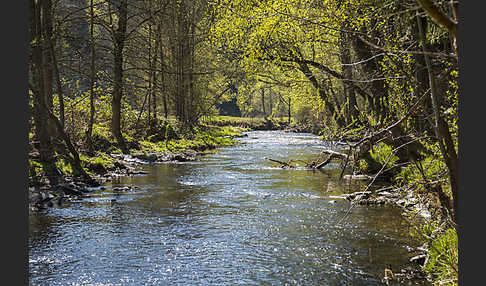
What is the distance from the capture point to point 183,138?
3153 centimetres

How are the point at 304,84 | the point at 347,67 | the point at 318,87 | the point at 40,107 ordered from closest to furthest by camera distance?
the point at 40,107, the point at 347,67, the point at 318,87, the point at 304,84

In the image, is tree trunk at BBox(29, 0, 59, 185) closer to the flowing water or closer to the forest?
the forest

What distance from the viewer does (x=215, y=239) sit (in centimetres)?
945

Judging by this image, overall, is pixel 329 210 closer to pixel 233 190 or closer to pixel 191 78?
pixel 233 190

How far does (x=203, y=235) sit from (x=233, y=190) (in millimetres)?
5268

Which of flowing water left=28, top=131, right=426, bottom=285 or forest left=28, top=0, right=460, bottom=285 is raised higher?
forest left=28, top=0, right=460, bottom=285

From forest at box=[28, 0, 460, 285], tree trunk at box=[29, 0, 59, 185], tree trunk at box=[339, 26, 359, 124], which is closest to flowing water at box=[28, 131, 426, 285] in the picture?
forest at box=[28, 0, 460, 285]

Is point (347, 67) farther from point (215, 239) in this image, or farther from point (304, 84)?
point (215, 239)

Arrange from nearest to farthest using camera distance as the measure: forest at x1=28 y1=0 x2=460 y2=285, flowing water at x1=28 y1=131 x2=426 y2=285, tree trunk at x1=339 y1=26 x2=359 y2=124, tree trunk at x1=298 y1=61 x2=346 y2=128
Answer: forest at x1=28 y1=0 x2=460 y2=285 < flowing water at x1=28 y1=131 x2=426 y2=285 < tree trunk at x1=339 y1=26 x2=359 y2=124 < tree trunk at x1=298 y1=61 x2=346 y2=128

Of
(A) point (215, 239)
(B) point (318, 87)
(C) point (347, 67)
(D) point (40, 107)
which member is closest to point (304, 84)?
(B) point (318, 87)

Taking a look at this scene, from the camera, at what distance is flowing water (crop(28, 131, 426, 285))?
293 inches

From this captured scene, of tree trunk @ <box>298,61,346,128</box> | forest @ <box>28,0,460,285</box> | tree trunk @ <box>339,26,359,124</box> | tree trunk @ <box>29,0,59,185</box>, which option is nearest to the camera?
forest @ <box>28,0,460,285</box>

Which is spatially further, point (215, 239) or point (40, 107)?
point (40, 107)

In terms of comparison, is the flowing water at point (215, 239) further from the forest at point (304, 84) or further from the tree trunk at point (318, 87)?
the tree trunk at point (318, 87)
